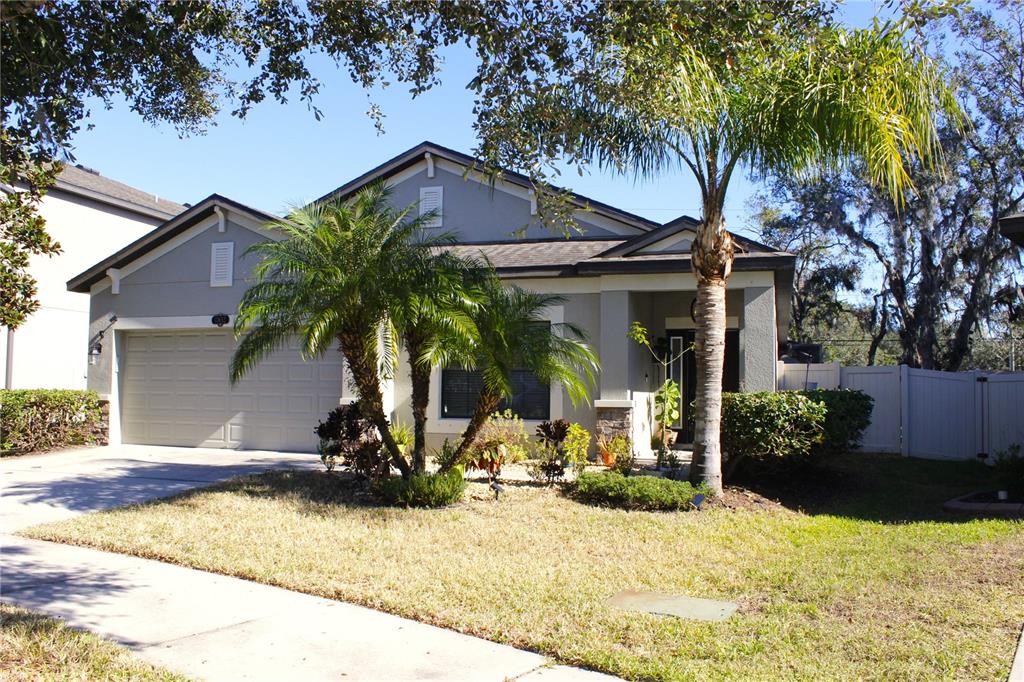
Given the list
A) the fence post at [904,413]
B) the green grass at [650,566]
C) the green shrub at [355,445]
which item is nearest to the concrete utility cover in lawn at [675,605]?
the green grass at [650,566]

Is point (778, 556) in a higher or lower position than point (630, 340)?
lower

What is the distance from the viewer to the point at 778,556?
7.88m

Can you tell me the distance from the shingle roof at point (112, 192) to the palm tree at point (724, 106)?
55.0 feet

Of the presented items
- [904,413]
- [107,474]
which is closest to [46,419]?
[107,474]

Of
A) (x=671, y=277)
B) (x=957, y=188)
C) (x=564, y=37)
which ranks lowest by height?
(x=671, y=277)

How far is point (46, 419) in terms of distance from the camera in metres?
15.4

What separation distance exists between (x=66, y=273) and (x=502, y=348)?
56.4ft

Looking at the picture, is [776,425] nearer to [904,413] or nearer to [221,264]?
[904,413]

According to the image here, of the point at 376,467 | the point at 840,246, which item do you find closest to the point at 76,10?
the point at 376,467

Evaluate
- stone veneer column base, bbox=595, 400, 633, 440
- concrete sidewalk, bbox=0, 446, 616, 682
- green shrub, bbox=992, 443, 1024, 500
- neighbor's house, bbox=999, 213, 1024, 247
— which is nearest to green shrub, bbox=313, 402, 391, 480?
concrete sidewalk, bbox=0, 446, 616, 682

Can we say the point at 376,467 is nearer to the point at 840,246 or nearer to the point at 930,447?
the point at 930,447

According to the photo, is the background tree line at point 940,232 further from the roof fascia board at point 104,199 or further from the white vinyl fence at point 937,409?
the roof fascia board at point 104,199

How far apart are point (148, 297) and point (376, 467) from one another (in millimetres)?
8340

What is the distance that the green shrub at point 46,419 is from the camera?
14.8m
